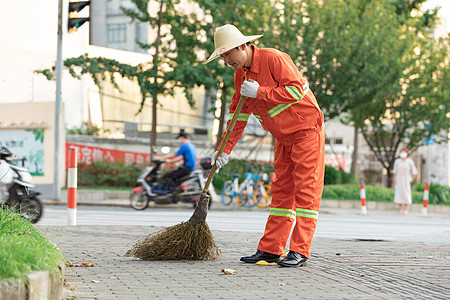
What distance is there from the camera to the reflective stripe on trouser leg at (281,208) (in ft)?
20.5

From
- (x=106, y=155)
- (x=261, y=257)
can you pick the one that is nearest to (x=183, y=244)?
(x=261, y=257)

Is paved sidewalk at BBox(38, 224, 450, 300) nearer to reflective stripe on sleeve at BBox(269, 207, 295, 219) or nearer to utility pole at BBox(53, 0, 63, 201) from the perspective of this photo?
reflective stripe on sleeve at BBox(269, 207, 295, 219)

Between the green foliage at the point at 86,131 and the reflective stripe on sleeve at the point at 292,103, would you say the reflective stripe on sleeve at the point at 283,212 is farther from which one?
the green foliage at the point at 86,131

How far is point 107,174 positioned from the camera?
2248 cm

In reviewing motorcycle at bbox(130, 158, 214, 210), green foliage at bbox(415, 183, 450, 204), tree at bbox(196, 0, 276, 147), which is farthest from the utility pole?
green foliage at bbox(415, 183, 450, 204)

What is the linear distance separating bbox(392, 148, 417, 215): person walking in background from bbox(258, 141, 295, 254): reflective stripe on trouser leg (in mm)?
13042

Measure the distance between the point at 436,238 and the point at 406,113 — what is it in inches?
620

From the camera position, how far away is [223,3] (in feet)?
72.6

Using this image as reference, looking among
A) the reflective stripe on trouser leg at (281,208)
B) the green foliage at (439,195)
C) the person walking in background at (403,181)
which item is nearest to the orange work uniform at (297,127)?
the reflective stripe on trouser leg at (281,208)

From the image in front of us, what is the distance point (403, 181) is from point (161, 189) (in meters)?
6.45

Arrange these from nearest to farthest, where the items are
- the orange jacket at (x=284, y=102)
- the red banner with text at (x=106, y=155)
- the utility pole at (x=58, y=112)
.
→ the orange jacket at (x=284, y=102) < the utility pole at (x=58, y=112) < the red banner with text at (x=106, y=155)

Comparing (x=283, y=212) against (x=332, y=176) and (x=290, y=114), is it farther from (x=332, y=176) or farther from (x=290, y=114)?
(x=332, y=176)

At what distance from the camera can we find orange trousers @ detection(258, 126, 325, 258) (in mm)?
5973

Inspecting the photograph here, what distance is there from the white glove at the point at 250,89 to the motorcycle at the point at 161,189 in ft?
34.3
